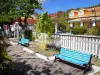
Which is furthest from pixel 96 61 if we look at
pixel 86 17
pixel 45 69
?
pixel 86 17

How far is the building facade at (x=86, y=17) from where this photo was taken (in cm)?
4006

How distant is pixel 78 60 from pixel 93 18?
3286cm

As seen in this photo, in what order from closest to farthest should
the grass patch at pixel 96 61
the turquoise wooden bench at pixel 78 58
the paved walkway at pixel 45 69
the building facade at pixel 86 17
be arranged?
the turquoise wooden bench at pixel 78 58, the paved walkway at pixel 45 69, the grass patch at pixel 96 61, the building facade at pixel 86 17

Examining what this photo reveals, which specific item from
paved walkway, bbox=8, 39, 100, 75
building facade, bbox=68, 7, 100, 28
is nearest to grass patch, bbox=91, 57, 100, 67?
paved walkway, bbox=8, 39, 100, 75

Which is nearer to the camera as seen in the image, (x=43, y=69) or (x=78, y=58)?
(x=78, y=58)

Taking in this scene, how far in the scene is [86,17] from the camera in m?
42.7

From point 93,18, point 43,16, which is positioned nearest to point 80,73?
point 43,16

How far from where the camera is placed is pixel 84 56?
8969 mm

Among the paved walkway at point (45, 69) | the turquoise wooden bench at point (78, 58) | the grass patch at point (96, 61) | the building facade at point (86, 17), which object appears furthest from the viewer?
the building facade at point (86, 17)

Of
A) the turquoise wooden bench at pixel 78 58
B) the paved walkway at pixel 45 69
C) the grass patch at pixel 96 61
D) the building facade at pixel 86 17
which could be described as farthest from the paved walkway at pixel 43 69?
the building facade at pixel 86 17

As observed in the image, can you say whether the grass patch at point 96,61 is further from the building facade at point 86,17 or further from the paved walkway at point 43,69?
the building facade at point 86,17

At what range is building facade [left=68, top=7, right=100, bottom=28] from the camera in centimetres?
4006

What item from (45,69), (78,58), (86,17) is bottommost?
(45,69)

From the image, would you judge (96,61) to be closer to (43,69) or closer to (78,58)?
(78,58)
